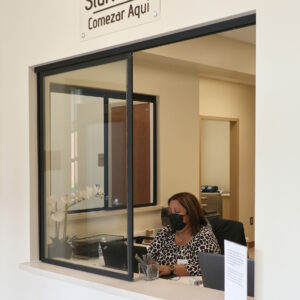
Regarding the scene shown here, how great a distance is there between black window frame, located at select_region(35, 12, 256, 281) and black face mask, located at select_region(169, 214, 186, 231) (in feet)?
3.07

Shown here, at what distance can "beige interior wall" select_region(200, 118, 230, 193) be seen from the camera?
8.41 meters

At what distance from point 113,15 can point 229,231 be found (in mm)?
2339

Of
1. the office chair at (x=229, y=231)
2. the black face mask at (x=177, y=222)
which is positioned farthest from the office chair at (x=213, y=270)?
the office chair at (x=229, y=231)

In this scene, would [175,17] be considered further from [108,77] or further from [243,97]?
[243,97]

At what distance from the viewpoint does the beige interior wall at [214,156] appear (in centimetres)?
841

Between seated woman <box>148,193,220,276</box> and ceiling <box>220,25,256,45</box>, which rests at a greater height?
ceiling <box>220,25,256,45</box>

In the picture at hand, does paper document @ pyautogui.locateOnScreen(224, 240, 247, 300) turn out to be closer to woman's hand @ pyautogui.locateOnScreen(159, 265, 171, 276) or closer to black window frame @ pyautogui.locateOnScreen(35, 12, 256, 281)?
black window frame @ pyautogui.locateOnScreen(35, 12, 256, 281)

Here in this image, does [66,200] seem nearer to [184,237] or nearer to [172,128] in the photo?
[184,237]

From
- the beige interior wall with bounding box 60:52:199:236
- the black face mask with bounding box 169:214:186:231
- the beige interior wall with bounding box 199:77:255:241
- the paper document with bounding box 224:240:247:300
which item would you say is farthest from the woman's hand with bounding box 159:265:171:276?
the beige interior wall with bounding box 199:77:255:241

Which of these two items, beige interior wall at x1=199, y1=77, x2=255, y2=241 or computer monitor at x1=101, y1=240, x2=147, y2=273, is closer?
computer monitor at x1=101, y1=240, x2=147, y2=273

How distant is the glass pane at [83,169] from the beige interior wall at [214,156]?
16.7 feet

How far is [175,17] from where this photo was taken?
258cm

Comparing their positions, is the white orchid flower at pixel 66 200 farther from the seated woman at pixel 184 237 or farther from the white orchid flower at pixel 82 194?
the seated woman at pixel 184 237
